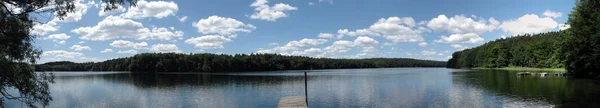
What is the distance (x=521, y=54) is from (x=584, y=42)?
76.1 metres

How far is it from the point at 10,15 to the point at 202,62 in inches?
5447

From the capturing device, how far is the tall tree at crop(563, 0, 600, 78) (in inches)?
1627

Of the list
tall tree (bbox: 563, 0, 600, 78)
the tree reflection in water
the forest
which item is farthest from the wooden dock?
the forest

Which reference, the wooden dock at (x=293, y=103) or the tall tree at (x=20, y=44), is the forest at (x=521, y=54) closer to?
the wooden dock at (x=293, y=103)

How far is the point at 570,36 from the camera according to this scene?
4791 centimetres

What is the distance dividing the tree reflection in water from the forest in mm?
60282

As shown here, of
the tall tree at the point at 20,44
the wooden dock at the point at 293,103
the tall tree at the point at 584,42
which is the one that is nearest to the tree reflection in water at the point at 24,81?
the tall tree at the point at 20,44

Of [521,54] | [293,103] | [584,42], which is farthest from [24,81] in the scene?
[521,54]

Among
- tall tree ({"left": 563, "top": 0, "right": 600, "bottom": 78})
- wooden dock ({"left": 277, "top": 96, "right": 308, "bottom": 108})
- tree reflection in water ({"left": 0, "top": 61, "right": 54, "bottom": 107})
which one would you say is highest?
tall tree ({"left": 563, "top": 0, "right": 600, "bottom": 78})

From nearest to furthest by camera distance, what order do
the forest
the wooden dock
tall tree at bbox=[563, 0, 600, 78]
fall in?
the wooden dock → tall tree at bbox=[563, 0, 600, 78] → the forest

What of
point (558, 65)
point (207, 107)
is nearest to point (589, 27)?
point (207, 107)

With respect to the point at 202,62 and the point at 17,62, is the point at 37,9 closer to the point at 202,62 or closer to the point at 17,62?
the point at 17,62

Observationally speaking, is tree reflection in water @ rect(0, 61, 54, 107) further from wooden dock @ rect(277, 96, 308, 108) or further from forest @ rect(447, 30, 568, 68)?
forest @ rect(447, 30, 568, 68)

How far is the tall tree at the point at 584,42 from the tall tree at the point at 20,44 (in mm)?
42091
